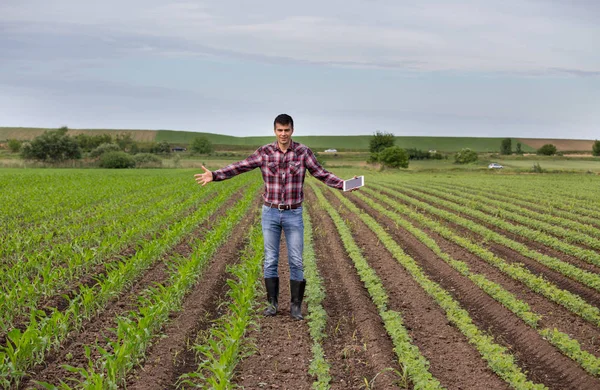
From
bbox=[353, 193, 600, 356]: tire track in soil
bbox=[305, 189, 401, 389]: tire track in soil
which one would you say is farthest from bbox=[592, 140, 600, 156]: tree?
bbox=[305, 189, 401, 389]: tire track in soil

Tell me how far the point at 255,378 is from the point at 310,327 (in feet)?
4.85

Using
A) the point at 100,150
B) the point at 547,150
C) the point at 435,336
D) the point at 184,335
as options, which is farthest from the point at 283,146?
the point at 547,150

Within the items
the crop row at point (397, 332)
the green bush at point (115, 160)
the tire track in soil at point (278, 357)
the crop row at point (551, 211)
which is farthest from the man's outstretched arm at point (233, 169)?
the green bush at point (115, 160)

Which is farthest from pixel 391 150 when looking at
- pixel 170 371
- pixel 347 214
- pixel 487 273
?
pixel 170 371

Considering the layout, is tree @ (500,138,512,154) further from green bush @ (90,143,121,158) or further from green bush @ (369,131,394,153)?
green bush @ (90,143,121,158)

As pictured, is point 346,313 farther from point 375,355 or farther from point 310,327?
point 375,355

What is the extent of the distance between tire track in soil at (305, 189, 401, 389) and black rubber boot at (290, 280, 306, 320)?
39 cm

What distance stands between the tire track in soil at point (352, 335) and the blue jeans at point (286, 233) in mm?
840

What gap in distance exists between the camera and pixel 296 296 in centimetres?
724

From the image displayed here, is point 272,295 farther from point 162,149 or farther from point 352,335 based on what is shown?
point 162,149

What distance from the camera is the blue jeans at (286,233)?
22.7 feet

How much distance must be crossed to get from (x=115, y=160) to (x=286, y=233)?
66629 millimetres

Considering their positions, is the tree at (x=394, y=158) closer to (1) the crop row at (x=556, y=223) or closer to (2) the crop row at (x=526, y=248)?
(1) the crop row at (x=556, y=223)

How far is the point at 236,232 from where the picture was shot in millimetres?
14266
